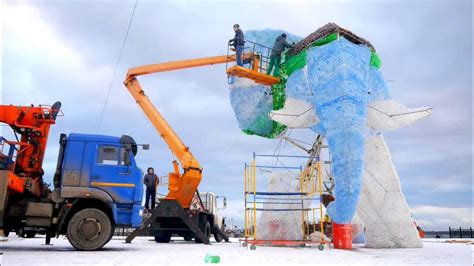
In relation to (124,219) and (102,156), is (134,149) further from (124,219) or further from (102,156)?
(124,219)

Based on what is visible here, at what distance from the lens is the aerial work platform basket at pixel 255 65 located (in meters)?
14.9

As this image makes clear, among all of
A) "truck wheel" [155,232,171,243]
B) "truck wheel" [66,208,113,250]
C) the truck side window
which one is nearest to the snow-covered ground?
"truck wheel" [66,208,113,250]

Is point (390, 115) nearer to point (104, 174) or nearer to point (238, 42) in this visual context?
point (238, 42)

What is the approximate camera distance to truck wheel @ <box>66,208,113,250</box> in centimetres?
1090

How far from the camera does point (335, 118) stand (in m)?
12.3

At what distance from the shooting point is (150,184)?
15.9m

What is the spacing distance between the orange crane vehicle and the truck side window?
4344mm

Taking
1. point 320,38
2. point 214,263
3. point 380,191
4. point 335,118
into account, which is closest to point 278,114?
point 335,118

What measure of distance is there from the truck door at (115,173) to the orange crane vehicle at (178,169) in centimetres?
421

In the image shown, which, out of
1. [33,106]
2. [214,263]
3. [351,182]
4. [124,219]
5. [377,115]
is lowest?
[214,263]

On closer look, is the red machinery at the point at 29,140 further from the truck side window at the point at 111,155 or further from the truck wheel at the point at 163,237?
the truck wheel at the point at 163,237

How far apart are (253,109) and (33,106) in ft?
27.6

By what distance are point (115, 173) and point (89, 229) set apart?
1.58m

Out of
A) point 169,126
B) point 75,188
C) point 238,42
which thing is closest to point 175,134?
point 169,126
